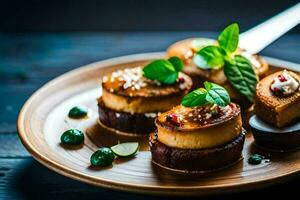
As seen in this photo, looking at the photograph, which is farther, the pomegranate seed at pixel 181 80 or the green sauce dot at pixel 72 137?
the pomegranate seed at pixel 181 80

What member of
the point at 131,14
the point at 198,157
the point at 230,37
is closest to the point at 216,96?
the point at 198,157

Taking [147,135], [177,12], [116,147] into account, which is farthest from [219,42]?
[177,12]

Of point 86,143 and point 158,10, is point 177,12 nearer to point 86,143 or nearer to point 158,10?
point 158,10

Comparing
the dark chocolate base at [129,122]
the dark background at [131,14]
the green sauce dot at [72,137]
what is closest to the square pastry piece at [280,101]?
the dark chocolate base at [129,122]

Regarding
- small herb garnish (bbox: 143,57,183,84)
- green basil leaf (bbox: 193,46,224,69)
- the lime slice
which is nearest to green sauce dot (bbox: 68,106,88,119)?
small herb garnish (bbox: 143,57,183,84)

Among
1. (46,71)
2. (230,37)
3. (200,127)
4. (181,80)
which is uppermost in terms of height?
(230,37)

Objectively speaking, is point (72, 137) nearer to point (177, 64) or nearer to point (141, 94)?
point (141, 94)

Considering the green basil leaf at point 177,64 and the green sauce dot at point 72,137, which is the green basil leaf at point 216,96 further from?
the green sauce dot at point 72,137
